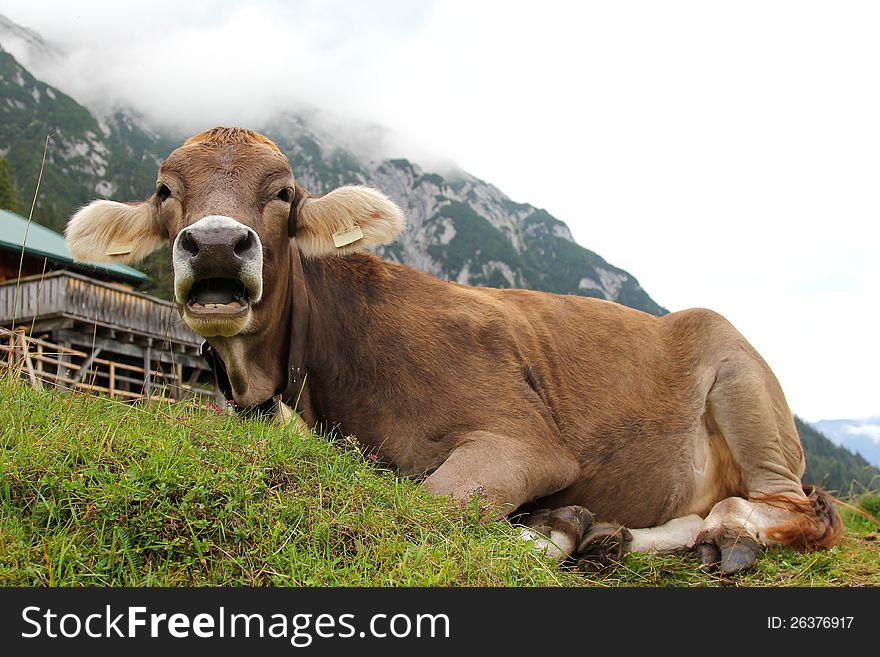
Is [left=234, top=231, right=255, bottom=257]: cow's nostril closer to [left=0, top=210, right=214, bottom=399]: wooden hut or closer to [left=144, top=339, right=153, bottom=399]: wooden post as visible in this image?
[left=144, top=339, right=153, bottom=399]: wooden post

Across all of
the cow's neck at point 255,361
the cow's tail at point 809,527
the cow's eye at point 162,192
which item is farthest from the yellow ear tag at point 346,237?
the cow's tail at point 809,527

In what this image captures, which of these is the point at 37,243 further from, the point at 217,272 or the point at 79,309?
the point at 217,272

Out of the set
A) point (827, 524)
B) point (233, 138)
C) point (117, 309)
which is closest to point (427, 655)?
point (233, 138)

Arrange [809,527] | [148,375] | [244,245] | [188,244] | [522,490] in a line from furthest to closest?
1. [148,375]
2. [809,527]
3. [522,490]
4. [244,245]
5. [188,244]

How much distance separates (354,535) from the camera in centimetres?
326

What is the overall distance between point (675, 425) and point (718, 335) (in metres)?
1.06

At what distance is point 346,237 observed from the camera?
5.26m

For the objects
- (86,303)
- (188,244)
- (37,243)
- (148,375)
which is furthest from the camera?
(37,243)

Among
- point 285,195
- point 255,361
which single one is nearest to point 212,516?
point 255,361

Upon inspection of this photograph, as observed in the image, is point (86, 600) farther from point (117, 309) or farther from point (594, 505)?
point (117, 309)

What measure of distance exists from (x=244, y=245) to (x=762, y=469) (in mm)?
4537

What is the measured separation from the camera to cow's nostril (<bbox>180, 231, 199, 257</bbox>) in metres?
4.10

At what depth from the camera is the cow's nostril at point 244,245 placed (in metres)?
4.18

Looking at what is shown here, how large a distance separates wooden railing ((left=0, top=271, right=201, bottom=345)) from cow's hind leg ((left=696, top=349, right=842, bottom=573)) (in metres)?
21.5
